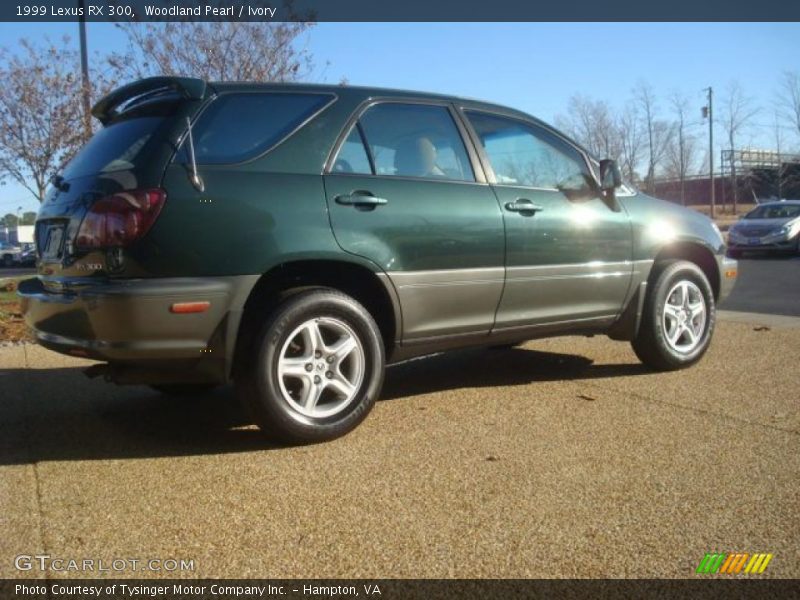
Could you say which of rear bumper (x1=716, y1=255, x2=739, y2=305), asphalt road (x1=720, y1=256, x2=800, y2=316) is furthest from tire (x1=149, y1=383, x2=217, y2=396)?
asphalt road (x1=720, y1=256, x2=800, y2=316)

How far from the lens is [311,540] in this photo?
2.68 metres

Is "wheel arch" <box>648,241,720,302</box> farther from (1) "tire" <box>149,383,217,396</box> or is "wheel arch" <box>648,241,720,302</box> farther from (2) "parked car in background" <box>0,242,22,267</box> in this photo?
(2) "parked car in background" <box>0,242,22,267</box>

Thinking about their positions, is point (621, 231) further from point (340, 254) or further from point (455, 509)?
point (455, 509)

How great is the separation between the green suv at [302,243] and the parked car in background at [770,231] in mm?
16184

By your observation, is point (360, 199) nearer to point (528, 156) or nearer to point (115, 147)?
point (115, 147)

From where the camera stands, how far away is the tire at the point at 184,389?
15.1ft

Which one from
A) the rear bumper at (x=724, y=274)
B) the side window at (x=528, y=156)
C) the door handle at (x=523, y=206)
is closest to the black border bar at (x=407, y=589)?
the door handle at (x=523, y=206)

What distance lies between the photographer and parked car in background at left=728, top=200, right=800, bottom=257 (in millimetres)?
19031

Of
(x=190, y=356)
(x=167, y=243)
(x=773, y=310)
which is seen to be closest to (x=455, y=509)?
(x=190, y=356)

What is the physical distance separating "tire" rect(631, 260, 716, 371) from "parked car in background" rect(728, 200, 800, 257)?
597 inches

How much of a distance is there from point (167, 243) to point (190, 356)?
519mm

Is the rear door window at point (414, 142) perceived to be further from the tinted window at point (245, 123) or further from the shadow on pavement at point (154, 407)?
the shadow on pavement at point (154, 407)

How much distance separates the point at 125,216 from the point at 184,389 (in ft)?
5.44

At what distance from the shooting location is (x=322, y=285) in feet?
13.0
